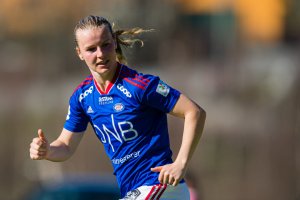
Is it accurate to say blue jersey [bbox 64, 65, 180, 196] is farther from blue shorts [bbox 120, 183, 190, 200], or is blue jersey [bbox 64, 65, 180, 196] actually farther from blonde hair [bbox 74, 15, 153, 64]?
blonde hair [bbox 74, 15, 153, 64]

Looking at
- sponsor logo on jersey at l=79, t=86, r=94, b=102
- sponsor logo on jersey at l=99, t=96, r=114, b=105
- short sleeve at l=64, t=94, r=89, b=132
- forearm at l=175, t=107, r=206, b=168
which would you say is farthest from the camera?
short sleeve at l=64, t=94, r=89, b=132

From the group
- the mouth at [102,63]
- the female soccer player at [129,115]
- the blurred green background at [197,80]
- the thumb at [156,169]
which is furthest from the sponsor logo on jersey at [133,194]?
the blurred green background at [197,80]

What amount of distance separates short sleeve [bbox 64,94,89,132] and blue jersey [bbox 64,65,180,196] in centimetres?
12

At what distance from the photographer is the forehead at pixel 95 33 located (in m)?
6.41

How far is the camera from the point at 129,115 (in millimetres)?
6445

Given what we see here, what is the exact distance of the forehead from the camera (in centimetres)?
641

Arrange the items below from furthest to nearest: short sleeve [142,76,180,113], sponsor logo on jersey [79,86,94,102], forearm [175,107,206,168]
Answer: sponsor logo on jersey [79,86,94,102], short sleeve [142,76,180,113], forearm [175,107,206,168]

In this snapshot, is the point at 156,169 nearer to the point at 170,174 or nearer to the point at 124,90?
the point at 170,174

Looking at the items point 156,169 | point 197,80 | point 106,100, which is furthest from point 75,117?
point 197,80

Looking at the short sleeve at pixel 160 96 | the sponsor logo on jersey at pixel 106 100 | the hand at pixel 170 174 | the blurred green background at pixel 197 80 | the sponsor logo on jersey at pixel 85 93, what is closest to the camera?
the hand at pixel 170 174

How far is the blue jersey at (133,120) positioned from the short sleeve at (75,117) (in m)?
0.12

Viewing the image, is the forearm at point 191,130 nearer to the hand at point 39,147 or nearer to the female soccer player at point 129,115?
the female soccer player at point 129,115

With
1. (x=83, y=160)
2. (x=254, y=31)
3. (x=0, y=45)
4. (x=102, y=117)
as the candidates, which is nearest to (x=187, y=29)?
(x=254, y=31)

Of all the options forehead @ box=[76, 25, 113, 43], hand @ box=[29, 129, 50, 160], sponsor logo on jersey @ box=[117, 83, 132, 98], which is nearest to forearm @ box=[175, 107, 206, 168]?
sponsor logo on jersey @ box=[117, 83, 132, 98]
